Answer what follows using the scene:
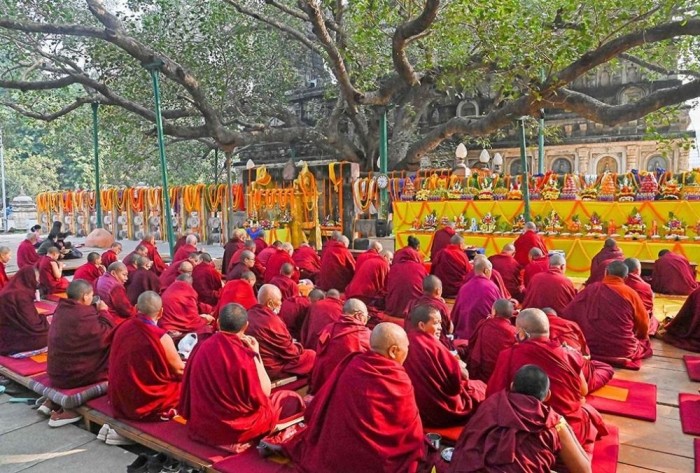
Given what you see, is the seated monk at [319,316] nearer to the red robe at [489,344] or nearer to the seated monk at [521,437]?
the red robe at [489,344]

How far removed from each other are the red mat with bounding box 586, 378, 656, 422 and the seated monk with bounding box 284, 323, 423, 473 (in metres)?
2.41

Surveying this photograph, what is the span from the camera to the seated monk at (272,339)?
6.27m

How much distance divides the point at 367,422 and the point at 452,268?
22.4ft

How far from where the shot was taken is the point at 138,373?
525 centimetres

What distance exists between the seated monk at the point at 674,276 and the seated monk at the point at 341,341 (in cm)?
684

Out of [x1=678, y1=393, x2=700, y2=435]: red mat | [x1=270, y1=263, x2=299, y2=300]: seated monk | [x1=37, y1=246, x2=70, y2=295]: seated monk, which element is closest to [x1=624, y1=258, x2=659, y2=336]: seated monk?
[x1=678, y1=393, x2=700, y2=435]: red mat

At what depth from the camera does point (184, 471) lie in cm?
451

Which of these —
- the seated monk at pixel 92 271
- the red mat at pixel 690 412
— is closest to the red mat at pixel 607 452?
the red mat at pixel 690 412

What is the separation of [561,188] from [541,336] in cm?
978

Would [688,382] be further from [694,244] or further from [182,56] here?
[182,56]

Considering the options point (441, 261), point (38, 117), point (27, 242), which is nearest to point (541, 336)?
point (441, 261)

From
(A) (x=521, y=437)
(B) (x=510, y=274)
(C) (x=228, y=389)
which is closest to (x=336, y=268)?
(B) (x=510, y=274)

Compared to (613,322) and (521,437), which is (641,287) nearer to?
(613,322)

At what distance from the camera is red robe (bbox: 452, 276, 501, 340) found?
→ 7215mm
